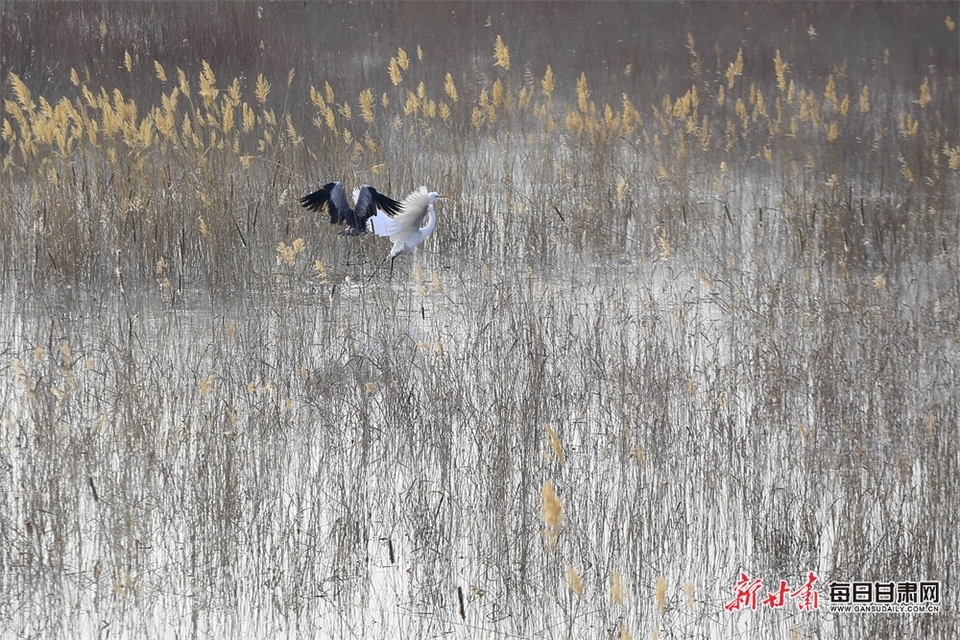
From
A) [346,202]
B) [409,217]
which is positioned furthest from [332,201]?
[409,217]

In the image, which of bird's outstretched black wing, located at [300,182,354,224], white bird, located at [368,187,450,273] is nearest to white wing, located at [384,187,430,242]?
white bird, located at [368,187,450,273]

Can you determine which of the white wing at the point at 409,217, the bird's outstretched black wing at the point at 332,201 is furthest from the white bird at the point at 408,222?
the bird's outstretched black wing at the point at 332,201

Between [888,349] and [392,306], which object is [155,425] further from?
[888,349]

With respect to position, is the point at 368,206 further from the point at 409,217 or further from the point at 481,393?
the point at 481,393

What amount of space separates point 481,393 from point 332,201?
1.25m

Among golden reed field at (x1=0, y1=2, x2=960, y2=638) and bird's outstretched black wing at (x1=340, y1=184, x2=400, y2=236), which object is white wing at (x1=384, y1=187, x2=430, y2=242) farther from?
golden reed field at (x1=0, y1=2, x2=960, y2=638)

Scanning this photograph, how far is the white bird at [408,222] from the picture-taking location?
12.5 ft

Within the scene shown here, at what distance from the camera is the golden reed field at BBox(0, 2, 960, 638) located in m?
2.03

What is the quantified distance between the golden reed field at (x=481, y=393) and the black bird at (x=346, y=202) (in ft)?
0.79

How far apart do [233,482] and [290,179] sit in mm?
2456

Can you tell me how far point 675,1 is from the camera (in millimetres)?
9969

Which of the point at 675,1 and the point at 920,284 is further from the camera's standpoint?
the point at 675,1

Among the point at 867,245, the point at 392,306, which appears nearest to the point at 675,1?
the point at 867,245

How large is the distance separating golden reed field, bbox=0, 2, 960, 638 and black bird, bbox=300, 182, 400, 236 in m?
0.24
